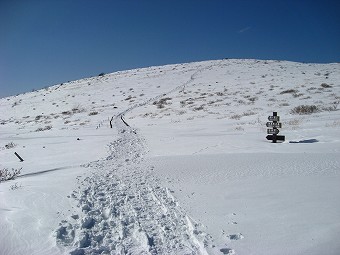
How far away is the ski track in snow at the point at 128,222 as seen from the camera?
3.73m

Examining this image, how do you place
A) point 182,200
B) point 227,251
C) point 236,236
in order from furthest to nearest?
point 182,200
point 236,236
point 227,251

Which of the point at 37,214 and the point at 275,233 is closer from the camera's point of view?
the point at 275,233

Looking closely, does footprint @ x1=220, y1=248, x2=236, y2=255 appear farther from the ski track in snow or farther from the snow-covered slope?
the ski track in snow

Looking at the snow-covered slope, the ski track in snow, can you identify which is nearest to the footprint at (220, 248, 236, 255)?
the snow-covered slope

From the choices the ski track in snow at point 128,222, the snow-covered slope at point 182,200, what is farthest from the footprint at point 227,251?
the ski track in snow at point 128,222

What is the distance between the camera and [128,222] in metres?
4.45

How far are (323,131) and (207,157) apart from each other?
582 centimetres

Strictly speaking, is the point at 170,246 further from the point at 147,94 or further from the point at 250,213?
the point at 147,94

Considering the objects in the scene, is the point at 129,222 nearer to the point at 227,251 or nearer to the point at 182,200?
the point at 182,200

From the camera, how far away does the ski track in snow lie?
373cm

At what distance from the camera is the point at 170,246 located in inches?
147

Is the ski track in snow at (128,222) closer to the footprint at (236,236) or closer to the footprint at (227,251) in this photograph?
the footprint at (227,251)

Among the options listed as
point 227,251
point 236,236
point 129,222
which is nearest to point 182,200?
point 129,222

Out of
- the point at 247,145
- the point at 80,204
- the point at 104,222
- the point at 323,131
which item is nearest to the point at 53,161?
the point at 80,204
